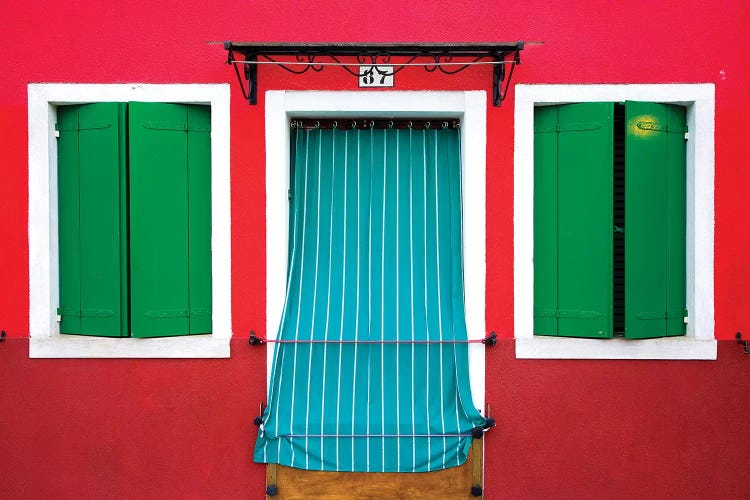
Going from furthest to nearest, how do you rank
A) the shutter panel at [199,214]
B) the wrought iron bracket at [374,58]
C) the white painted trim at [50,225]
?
1. the shutter panel at [199,214]
2. the white painted trim at [50,225]
3. the wrought iron bracket at [374,58]

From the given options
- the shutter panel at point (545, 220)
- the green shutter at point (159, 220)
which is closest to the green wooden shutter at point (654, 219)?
the shutter panel at point (545, 220)

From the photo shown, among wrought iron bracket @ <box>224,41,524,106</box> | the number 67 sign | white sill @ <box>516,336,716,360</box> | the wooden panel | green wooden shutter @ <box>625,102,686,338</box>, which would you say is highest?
wrought iron bracket @ <box>224,41,524,106</box>

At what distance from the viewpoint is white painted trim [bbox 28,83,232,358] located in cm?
421

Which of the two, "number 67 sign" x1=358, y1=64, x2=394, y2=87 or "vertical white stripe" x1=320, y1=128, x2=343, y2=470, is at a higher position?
"number 67 sign" x1=358, y1=64, x2=394, y2=87

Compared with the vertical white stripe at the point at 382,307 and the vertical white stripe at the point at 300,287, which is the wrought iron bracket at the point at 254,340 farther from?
the vertical white stripe at the point at 382,307

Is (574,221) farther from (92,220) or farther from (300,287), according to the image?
(92,220)

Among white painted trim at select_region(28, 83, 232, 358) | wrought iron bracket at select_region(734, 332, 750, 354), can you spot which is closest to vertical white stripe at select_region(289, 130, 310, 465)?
white painted trim at select_region(28, 83, 232, 358)

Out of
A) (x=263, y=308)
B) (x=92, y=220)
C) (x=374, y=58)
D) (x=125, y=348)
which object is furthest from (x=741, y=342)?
(x=92, y=220)

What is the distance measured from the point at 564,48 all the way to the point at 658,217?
1.38 metres

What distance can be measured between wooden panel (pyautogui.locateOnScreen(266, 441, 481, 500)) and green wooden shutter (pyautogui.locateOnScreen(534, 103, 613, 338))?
125cm

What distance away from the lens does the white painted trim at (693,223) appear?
4.21 meters

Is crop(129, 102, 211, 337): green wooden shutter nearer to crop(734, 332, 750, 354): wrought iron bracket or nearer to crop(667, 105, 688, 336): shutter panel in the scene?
crop(667, 105, 688, 336): shutter panel

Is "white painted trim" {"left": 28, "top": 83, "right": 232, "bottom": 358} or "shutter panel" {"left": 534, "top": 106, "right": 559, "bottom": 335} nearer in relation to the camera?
"white painted trim" {"left": 28, "top": 83, "right": 232, "bottom": 358}

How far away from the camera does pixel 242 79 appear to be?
4223mm
